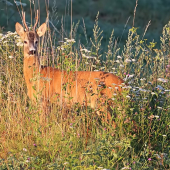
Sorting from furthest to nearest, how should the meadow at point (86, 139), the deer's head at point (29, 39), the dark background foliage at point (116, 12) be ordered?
the dark background foliage at point (116, 12) < the deer's head at point (29, 39) < the meadow at point (86, 139)

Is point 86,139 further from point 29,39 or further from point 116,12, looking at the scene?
point 116,12

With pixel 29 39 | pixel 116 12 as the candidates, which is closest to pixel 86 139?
pixel 29 39

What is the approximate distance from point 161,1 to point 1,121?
23154mm

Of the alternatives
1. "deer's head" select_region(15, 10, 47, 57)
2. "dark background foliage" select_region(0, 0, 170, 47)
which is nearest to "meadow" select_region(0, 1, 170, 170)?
"deer's head" select_region(15, 10, 47, 57)

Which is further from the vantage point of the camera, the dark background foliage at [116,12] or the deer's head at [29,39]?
the dark background foliage at [116,12]

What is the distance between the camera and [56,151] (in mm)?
3482

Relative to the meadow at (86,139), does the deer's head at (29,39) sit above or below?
above

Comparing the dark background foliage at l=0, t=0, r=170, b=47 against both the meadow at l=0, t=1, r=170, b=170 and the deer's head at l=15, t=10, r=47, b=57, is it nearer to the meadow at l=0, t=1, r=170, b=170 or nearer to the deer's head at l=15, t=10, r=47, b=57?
the deer's head at l=15, t=10, r=47, b=57

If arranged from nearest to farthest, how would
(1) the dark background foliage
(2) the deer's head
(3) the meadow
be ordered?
(3) the meadow → (2) the deer's head → (1) the dark background foliage

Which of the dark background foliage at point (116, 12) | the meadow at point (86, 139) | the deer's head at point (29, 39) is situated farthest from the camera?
the dark background foliage at point (116, 12)

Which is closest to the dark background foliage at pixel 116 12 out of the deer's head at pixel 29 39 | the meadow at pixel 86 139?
the deer's head at pixel 29 39

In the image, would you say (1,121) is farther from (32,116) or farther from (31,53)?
(31,53)

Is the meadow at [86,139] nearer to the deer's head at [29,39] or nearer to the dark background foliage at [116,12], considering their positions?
the deer's head at [29,39]

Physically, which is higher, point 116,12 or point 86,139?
point 116,12
